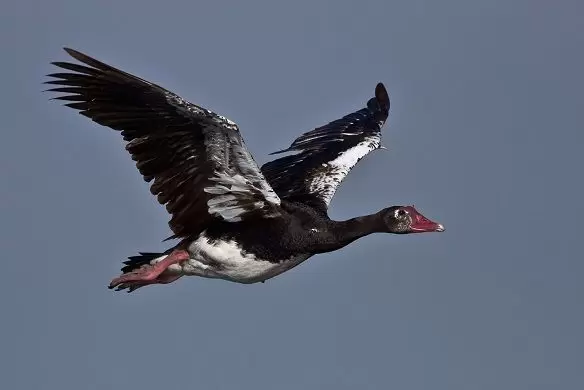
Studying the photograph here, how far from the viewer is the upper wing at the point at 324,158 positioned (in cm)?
1898

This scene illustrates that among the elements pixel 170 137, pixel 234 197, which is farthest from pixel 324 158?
pixel 170 137

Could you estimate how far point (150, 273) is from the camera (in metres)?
17.3

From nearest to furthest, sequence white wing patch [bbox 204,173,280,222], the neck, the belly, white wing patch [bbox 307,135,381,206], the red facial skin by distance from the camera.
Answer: white wing patch [bbox 204,173,280,222]
the belly
the neck
the red facial skin
white wing patch [bbox 307,135,381,206]

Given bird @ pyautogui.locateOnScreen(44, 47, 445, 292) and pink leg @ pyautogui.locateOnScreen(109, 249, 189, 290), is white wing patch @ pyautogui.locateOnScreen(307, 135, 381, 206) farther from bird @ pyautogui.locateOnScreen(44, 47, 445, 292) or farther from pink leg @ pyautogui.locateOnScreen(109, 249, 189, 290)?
pink leg @ pyautogui.locateOnScreen(109, 249, 189, 290)

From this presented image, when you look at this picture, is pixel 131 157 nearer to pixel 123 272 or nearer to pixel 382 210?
pixel 123 272

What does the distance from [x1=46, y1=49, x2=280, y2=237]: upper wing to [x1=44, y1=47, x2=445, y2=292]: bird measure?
0.01 m

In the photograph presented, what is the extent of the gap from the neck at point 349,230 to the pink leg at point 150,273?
187cm

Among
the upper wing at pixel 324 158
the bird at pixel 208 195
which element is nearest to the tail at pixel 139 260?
the bird at pixel 208 195

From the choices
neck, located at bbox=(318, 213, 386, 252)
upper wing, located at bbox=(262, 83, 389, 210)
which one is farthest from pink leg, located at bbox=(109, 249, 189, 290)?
upper wing, located at bbox=(262, 83, 389, 210)

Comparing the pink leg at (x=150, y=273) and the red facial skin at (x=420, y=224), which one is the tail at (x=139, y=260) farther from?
the red facial skin at (x=420, y=224)

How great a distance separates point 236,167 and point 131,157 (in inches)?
50.2

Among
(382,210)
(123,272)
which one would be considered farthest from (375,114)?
(123,272)

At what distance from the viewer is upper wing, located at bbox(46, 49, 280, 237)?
50.3 ft

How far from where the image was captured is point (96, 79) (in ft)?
51.7
